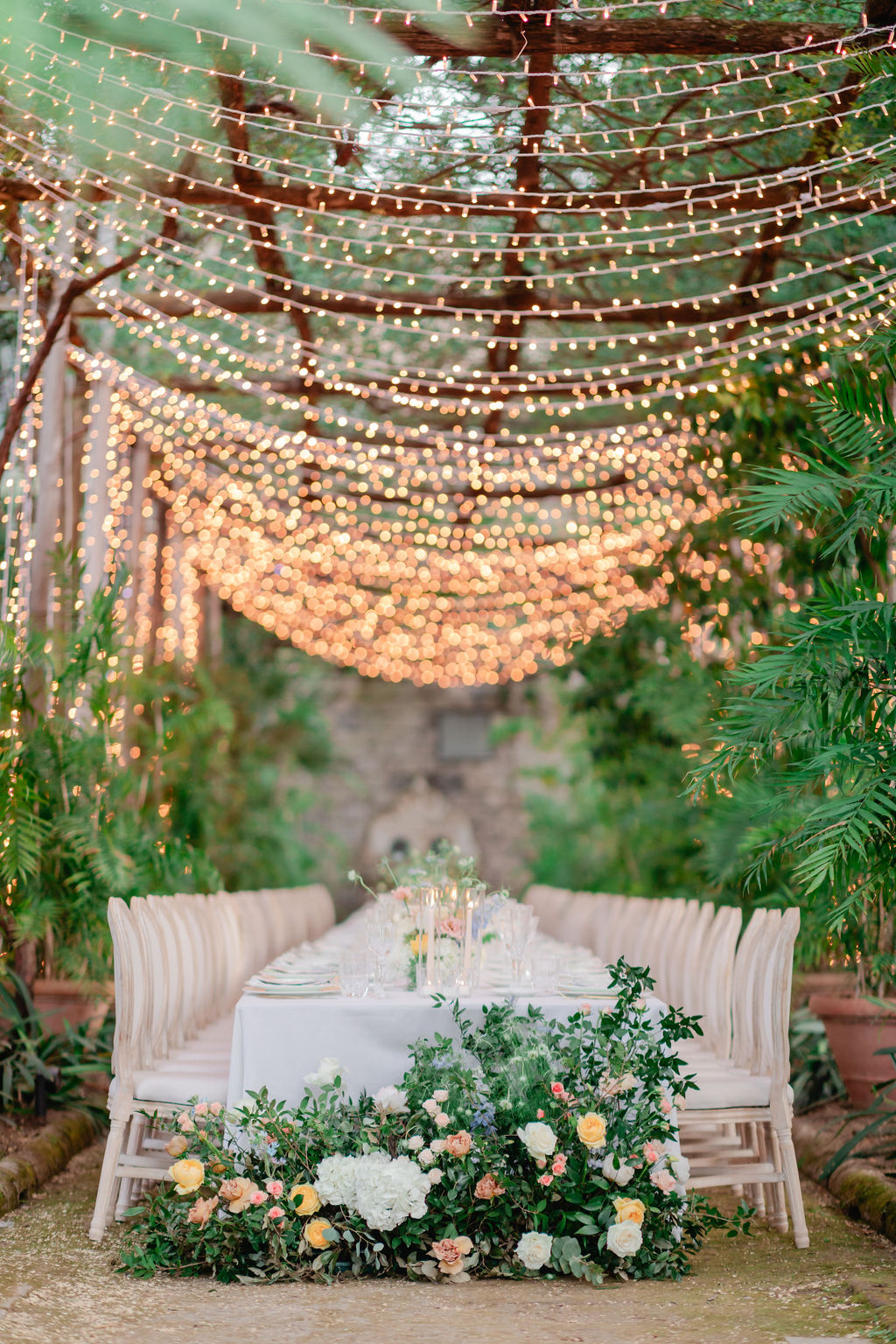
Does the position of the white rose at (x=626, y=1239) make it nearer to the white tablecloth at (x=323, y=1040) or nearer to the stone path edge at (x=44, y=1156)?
the white tablecloth at (x=323, y=1040)

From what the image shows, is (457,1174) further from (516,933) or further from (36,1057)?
(36,1057)

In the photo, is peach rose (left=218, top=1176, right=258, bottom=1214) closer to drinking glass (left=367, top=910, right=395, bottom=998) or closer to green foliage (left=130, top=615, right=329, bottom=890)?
drinking glass (left=367, top=910, right=395, bottom=998)

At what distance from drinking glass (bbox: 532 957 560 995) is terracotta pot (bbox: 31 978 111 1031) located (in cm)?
239

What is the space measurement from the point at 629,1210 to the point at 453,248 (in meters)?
3.27

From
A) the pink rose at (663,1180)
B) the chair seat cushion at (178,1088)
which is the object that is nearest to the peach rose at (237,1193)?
the chair seat cushion at (178,1088)

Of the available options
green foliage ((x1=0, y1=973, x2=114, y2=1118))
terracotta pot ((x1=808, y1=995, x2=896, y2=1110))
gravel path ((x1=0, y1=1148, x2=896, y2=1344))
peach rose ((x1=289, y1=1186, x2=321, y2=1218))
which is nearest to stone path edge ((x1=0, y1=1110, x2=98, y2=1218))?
green foliage ((x1=0, y1=973, x2=114, y2=1118))

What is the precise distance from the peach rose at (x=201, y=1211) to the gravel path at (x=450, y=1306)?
0.16 metres

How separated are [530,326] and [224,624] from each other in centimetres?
592

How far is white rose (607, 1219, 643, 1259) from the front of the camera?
300 centimetres

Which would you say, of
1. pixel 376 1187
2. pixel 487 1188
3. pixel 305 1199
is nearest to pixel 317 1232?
pixel 305 1199

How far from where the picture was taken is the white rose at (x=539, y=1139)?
303cm

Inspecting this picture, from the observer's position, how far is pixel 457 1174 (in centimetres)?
310

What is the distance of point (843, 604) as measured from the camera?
10.9 feet

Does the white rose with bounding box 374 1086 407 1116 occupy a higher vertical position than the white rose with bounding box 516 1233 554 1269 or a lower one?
higher
